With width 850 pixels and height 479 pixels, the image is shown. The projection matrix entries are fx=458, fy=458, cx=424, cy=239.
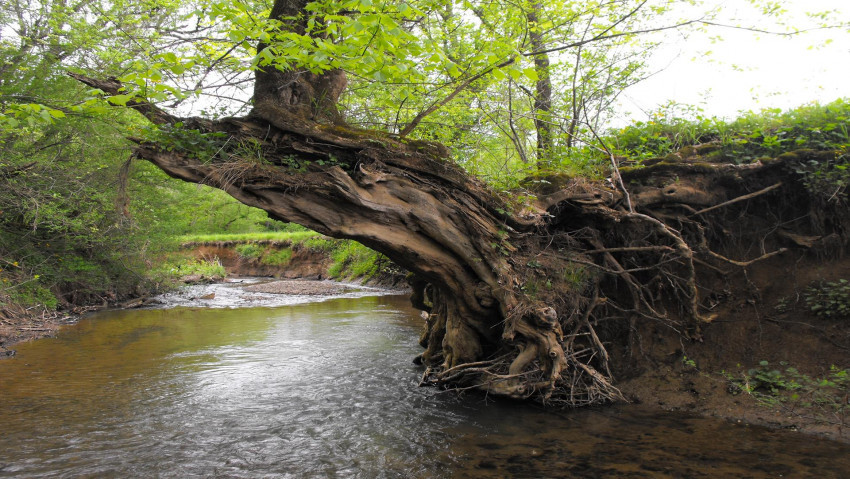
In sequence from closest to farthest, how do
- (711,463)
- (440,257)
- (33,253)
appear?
(711,463)
(440,257)
(33,253)

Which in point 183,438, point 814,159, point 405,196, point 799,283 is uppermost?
point 814,159

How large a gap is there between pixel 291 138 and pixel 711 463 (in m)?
5.46

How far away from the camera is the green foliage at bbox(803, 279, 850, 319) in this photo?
548 cm

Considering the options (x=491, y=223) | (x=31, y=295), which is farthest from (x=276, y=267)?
(x=491, y=223)

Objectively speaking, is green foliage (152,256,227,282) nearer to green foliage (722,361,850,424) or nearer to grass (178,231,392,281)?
grass (178,231,392,281)

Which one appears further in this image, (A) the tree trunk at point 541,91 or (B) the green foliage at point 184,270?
(B) the green foliage at point 184,270

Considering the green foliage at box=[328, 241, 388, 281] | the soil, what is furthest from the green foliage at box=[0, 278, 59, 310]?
the soil

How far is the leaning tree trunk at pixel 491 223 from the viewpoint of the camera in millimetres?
5289

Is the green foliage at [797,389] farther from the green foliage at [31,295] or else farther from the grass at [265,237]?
the grass at [265,237]

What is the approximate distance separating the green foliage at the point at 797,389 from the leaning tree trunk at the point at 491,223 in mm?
844

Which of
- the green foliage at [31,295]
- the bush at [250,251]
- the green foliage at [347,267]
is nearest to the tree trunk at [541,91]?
the green foliage at [31,295]

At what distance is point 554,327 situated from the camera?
557 cm

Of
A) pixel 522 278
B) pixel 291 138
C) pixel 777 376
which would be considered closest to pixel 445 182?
pixel 522 278

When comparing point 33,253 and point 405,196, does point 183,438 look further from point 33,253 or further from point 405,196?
point 33,253
